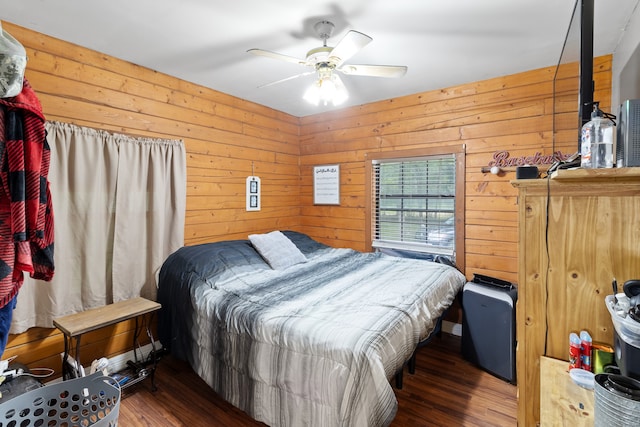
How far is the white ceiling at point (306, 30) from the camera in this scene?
1857 millimetres

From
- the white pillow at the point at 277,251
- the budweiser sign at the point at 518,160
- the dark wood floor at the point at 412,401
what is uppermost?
the budweiser sign at the point at 518,160

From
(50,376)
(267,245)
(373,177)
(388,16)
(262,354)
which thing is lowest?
(50,376)

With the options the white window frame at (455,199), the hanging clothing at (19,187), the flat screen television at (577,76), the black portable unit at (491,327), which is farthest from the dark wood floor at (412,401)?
the flat screen television at (577,76)

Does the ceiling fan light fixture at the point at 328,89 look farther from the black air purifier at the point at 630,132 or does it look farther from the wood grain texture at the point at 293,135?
the black air purifier at the point at 630,132

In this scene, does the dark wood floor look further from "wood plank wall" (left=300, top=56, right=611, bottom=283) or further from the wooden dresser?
"wood plank wall" (left=300, top=56, right=611, bottom=283)

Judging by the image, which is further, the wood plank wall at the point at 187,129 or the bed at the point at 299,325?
the wood plank wall at the point at 187,129

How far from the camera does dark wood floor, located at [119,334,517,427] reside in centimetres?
194

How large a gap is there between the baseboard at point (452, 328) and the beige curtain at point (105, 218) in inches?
108

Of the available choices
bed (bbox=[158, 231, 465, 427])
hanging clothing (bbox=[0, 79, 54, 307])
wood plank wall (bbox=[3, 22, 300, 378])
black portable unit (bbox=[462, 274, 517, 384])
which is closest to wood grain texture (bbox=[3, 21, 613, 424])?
wood plank wall (bbox=[3, 22, 300, 378])

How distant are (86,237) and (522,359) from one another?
283cm

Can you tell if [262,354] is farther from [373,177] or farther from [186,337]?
[373,177]

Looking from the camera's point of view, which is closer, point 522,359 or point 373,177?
point 522,359

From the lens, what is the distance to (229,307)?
2.03 metres

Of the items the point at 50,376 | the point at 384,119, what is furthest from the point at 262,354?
the point at 384,119
